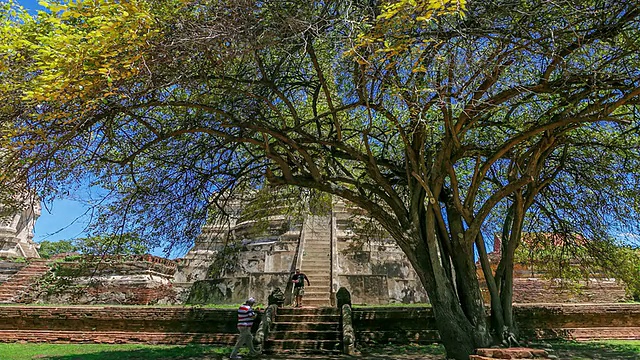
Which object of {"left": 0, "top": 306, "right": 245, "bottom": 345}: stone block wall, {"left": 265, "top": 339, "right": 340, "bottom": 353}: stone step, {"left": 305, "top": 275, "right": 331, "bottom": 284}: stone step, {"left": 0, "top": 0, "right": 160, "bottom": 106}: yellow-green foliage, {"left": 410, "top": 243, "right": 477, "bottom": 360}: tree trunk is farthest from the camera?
{"left": 305, "top": 275, "right": 331, "bottom": 284}: stone step

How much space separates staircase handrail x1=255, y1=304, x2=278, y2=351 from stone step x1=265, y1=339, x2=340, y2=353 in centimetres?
20

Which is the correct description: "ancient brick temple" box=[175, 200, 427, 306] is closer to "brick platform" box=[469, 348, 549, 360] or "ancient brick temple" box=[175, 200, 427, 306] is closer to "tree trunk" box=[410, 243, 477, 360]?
"tree trunk" box=[410, 243, 477, 360]

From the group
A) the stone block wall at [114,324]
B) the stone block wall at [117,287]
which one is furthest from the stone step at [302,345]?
the stone block wall at [117,287]

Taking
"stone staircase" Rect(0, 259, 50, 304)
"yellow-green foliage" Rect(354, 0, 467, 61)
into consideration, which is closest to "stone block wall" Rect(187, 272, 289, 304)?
"stone staircase" Rect(0, 259, 50, 304)

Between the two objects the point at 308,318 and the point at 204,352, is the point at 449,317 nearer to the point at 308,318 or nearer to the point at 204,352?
the point at 308,318

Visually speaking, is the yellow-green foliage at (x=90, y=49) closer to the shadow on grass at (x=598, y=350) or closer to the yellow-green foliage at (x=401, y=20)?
the yellow-green foliage at (x=401, y=20)

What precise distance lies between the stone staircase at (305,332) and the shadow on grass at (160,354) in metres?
1.10

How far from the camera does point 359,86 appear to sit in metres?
6.42

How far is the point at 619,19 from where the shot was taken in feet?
19.0

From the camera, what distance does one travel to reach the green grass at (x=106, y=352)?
863 centimetres

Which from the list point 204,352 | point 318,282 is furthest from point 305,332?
point 318,282

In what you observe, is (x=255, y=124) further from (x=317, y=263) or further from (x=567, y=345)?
(x=317, y=263)

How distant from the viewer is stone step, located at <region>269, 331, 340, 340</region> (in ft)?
33.9

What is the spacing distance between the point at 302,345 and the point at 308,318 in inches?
43.8
